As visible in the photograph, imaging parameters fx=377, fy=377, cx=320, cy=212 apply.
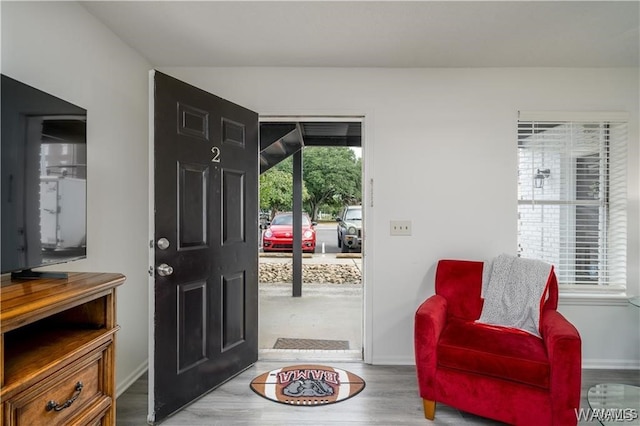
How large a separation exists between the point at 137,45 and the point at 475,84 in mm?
2511

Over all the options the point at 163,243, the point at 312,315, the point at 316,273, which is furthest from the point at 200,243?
the point at 316,273

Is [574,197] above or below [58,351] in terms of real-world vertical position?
above

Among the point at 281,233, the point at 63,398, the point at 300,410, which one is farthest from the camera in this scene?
the point at 281,233

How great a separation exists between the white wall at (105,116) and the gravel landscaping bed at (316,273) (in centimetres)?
372

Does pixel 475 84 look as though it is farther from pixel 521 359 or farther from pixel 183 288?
pixel 183 288

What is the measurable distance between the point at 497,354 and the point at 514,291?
596mm

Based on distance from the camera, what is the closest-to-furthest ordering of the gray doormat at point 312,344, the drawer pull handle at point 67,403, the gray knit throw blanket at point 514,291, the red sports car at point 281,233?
the drawer pull handle at point 67,403, the gray knit throw blanket at point 514,291, the gray doormat at point 312,344, the red sports car at point 281,233

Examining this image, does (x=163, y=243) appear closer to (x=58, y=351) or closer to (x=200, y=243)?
(x=200, y=243)

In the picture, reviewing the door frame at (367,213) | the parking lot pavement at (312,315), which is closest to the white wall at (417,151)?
the door frame at (367,213)

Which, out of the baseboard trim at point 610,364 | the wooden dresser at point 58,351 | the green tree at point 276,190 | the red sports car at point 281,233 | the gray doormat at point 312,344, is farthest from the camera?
the green tree at point 276,190

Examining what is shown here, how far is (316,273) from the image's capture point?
22.7 ft

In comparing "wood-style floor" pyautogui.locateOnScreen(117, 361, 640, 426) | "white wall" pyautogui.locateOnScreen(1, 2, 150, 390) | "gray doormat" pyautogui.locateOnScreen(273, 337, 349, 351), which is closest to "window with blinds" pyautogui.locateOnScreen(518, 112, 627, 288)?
"wood-style floor" pyautogui.locateOnScreen(117, 361, 640, 426)

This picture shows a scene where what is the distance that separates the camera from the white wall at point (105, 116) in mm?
1776

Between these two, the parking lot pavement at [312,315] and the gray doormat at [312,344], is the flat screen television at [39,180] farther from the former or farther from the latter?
the gray doormat at [312,344]
